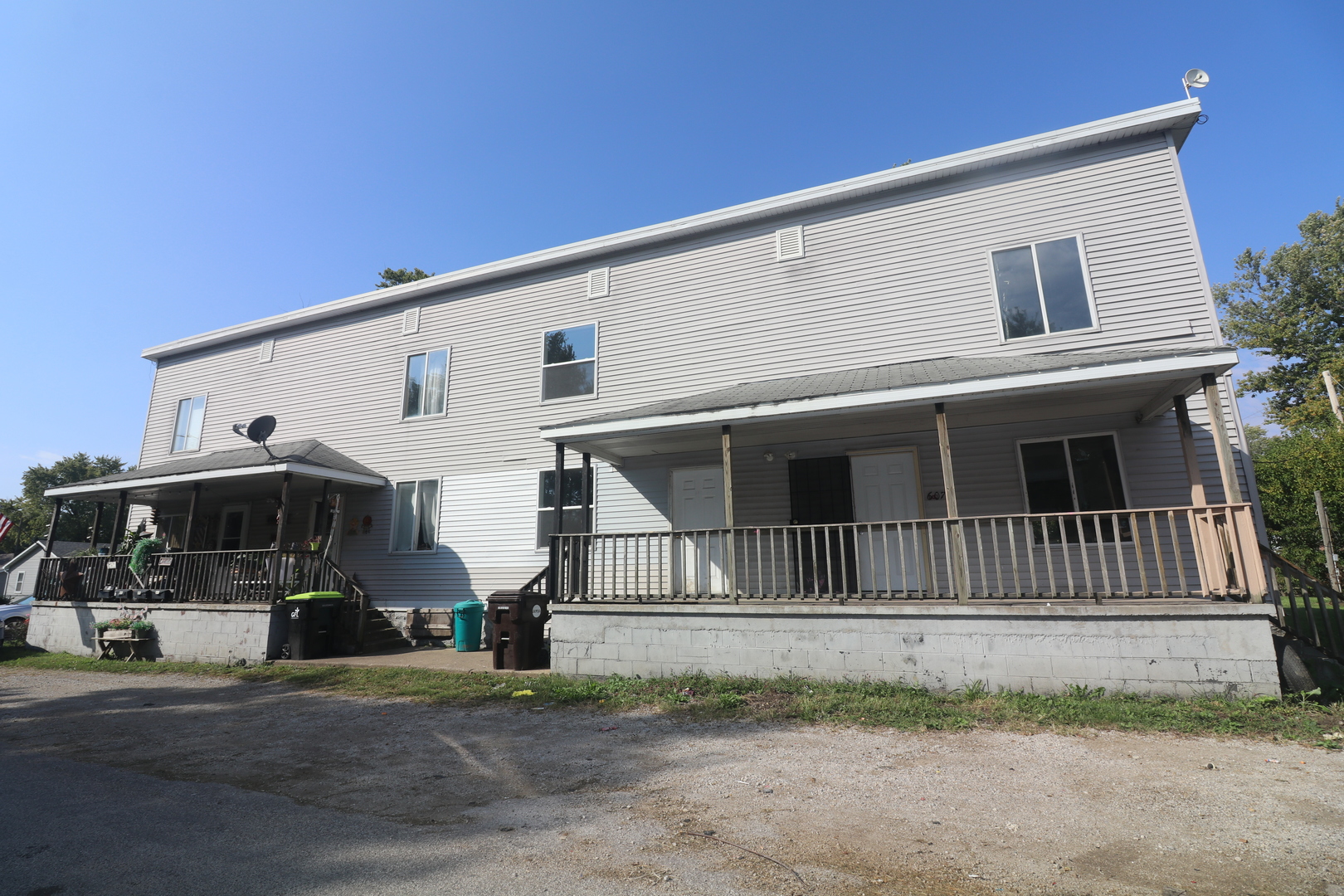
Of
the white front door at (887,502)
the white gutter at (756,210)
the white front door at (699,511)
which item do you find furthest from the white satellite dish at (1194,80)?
the white front door at (699,511)

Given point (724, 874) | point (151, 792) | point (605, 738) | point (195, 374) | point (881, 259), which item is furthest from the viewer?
point (195, 374)

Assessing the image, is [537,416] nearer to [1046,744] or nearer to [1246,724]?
[1046,744]

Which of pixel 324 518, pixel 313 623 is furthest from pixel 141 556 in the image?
pixel 313 623

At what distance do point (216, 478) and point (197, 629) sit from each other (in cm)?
293

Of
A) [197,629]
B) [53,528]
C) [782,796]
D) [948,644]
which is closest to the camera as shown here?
[782,796]

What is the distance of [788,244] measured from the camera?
11.8m

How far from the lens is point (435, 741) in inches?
247

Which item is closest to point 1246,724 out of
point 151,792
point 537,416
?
point 151,792

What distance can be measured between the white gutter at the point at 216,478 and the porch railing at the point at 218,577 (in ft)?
4.92

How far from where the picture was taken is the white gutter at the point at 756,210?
9.59 m

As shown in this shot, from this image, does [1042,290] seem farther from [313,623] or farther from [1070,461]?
[313,623]

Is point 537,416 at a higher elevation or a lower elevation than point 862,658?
higher

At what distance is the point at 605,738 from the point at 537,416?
315 inches

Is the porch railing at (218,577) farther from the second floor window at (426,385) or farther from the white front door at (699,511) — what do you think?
the white front door at (699,511)
